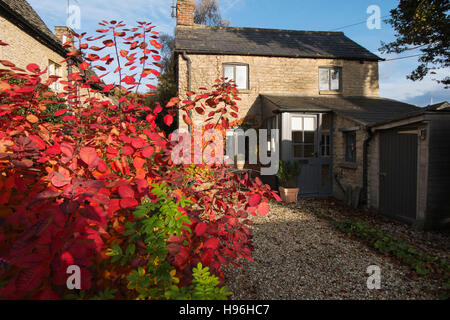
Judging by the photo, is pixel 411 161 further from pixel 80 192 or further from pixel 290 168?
pixel 80 192

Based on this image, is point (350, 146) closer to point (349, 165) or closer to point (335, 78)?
point (349, 165)

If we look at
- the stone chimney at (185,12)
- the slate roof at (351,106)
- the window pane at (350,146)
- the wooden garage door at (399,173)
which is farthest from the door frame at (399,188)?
the stone chimney at (185,12)

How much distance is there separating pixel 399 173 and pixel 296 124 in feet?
13.4

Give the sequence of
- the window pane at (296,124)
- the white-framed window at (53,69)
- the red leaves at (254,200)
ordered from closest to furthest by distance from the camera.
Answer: the red leaves at (254,200), the window pane at (296,124), the white-framed window at (53,69)

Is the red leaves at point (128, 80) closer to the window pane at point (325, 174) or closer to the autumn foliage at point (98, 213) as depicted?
the autumn foliage at point (98, 213)

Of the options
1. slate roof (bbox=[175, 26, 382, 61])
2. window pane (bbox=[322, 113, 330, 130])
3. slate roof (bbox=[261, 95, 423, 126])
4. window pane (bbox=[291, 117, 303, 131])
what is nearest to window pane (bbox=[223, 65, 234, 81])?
slate roof (bbox=[175, 26, 382, 61])

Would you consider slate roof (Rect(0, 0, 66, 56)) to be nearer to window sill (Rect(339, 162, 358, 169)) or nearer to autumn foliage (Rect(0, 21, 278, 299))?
autumn foliage (Rect(0, 21, 278, 299))

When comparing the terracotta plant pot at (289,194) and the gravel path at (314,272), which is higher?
the terracotta plant pot at (289,194)

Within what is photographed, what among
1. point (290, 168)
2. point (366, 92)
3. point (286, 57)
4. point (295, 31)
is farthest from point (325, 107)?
point (295, 31)

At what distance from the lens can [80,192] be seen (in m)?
1.27

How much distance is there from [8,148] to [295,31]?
16.0 metres

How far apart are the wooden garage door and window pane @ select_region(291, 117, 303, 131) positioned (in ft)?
10.1

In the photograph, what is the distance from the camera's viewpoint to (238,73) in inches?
472

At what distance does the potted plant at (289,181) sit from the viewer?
851cm
